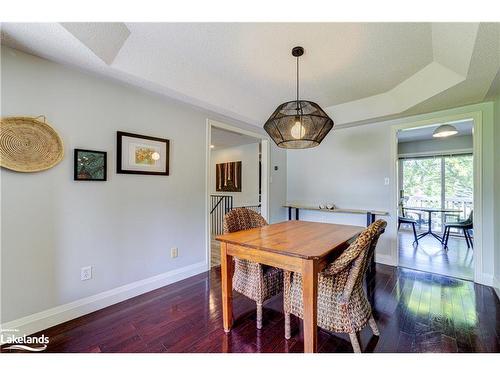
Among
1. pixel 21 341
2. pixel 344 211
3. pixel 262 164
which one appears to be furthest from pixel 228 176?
pixel 21 341

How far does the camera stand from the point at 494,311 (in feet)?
6.71

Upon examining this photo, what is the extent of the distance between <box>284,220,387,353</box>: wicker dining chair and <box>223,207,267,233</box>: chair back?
825 mm

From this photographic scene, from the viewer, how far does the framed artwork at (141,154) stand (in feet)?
7.47

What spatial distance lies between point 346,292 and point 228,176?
16.6 ft

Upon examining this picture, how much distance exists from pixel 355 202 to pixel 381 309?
203 cm

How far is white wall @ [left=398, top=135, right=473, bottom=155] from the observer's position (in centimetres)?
514

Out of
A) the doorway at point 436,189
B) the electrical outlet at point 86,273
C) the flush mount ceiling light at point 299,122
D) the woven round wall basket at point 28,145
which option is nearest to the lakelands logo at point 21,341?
the electrical outlet at point 86,273

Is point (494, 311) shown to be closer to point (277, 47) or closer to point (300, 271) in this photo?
point (300, 271)

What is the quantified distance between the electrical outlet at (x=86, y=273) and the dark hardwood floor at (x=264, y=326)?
33 centimetres

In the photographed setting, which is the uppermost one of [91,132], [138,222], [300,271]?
[91,132]

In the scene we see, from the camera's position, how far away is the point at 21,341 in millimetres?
1647

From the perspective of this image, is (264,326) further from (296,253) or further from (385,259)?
(385,259)

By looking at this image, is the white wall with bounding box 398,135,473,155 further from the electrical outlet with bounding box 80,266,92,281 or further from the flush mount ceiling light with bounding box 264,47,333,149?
the electrical outlet with bounding box 80,266,92,281
